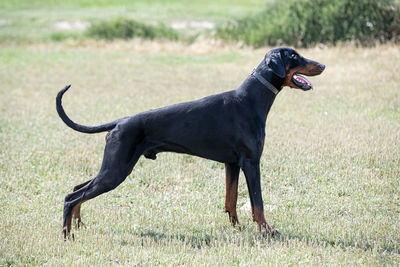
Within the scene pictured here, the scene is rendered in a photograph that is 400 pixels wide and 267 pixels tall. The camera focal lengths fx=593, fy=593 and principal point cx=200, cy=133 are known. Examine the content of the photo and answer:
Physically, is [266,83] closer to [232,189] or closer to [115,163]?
[232,189]

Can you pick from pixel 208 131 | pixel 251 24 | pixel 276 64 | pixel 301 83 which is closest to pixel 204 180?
pixel 208 131

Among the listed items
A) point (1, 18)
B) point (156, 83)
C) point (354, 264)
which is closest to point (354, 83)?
point (156, 83)

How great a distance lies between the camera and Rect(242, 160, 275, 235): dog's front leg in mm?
6027

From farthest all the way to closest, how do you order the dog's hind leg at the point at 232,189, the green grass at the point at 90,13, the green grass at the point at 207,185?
the green grass at the point at 90,13, the dog's hind leg at the point at 232,189, the green grass at the point at 207,185

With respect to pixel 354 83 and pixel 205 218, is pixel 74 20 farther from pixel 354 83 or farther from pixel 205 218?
pixel 205 218

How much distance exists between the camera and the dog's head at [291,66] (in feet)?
20.0

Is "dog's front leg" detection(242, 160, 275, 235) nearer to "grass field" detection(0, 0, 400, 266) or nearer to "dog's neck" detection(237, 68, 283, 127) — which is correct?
"grass field" detection(0, 0, 400, 266)

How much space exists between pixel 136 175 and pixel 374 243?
3653 millimetres

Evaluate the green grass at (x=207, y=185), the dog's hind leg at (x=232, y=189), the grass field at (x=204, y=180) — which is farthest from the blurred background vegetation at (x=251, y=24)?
the dog's hind leg at (x=232, y=189)

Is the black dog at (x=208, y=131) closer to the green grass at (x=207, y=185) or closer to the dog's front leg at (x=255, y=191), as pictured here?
the dog's front leg at (x=255, y=191)

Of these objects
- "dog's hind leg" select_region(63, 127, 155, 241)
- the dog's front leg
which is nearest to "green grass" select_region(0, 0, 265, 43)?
"dog's hind leg" select_region(63, 127, 155, 241)

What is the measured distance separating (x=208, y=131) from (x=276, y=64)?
3.21 feet

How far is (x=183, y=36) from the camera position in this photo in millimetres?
24344

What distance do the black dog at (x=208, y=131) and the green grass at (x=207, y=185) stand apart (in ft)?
1.73
